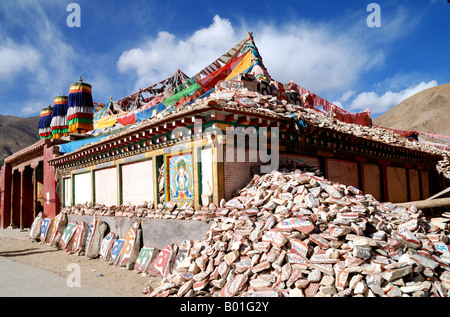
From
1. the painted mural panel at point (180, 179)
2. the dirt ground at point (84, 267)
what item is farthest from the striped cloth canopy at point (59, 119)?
the painted mural panel at point (180, 179)

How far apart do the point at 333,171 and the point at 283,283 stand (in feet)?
22.9

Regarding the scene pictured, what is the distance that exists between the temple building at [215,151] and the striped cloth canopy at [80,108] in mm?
62

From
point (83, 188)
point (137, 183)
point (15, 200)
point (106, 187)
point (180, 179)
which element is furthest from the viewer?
point (15, 200)

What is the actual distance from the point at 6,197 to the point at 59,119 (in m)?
6.52

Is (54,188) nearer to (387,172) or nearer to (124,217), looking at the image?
(124,217)

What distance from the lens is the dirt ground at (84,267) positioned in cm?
703

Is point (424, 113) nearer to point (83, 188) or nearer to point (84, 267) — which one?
point (83, 188)

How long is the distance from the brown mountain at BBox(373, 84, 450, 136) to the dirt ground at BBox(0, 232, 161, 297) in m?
54.4

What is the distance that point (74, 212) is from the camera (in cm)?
1334

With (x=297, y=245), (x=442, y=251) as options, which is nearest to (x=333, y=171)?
(x=442, y=251)

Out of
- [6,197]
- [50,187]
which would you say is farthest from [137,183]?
[6,197]

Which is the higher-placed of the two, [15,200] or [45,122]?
[45,122]

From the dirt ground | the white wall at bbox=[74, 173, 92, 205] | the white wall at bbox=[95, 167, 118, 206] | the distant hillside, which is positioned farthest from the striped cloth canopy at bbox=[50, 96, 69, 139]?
the distant hillside

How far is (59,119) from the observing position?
21.5 m
